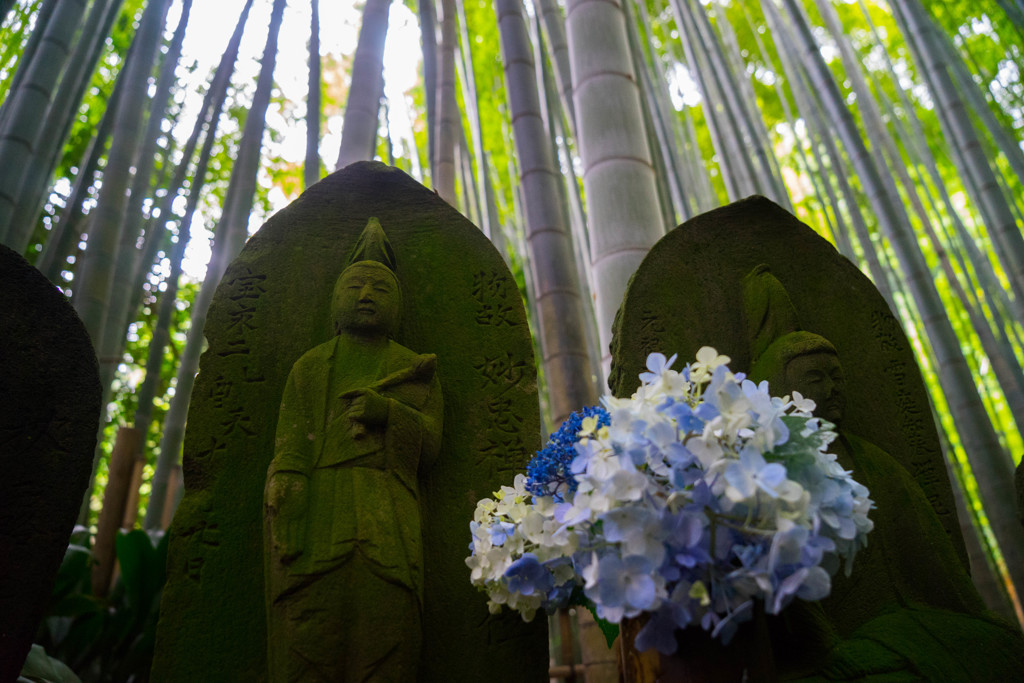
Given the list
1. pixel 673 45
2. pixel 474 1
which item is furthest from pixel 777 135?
pixel 474 1

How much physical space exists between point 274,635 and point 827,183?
7575mm

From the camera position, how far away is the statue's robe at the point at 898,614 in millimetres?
1665

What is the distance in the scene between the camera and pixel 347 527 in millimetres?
1939

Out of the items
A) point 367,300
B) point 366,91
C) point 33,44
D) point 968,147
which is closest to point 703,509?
point 367,300

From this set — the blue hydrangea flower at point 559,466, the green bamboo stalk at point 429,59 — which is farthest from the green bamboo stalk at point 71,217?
the blue hydrangea flower at point 559,466

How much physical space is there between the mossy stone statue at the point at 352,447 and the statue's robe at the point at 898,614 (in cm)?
86

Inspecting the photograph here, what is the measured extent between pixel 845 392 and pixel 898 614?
80 cm

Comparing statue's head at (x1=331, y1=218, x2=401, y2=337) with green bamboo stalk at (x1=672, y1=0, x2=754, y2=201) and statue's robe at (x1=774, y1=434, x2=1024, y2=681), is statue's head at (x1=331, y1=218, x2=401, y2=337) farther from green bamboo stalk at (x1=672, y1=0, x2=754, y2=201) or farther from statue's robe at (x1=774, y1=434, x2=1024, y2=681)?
green bamboo stalk at (x1=672, y1=0, x2=754, y2=201)

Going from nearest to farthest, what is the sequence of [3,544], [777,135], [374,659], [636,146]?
[374,659] < [3,544] < [636,146] < [777,135]

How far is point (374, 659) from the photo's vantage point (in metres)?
1.83

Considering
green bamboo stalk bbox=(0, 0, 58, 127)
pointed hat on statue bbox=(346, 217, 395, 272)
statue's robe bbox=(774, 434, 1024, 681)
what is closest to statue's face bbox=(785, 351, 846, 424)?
statue's robe bbox=(774, 434, 1024, 681)

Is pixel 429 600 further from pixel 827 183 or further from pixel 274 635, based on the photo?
pixel 827 183

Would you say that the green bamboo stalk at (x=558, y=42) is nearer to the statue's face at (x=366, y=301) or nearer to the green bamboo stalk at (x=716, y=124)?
the green bamboo stalk at (x=716, y=124)

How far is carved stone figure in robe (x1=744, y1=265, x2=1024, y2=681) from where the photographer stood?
1731 millimetres
